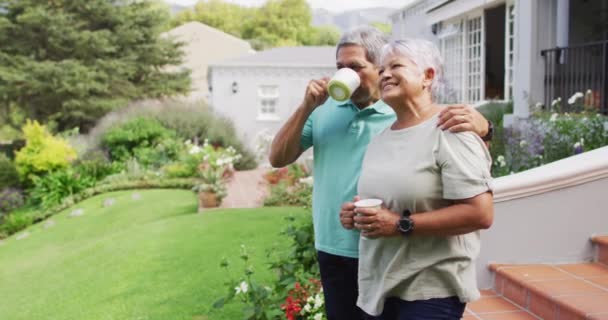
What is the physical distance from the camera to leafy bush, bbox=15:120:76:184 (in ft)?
59.6

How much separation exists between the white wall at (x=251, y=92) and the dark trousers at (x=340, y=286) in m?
22.0

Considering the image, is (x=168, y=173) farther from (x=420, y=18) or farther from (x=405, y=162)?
A: (x=405, y=162)

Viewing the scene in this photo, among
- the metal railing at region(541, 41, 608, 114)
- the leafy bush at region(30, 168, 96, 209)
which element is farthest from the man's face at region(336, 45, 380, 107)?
the leafy bush at region(30, 168, 96, 209)

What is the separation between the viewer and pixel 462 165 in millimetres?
1992

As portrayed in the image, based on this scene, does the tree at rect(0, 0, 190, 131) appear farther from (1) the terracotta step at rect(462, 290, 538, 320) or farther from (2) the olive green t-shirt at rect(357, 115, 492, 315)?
(2) the olive green t-shirt at rect(357, 115, 492, 315)

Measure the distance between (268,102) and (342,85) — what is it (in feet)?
75.3

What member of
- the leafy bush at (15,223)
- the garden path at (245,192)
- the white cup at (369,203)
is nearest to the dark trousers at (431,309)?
the white cup at (369,203)

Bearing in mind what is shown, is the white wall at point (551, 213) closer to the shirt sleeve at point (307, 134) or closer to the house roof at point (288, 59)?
the shirt sleeve at point (307, 134)

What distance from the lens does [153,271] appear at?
7453mm

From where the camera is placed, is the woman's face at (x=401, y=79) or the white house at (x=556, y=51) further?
the white house at (x=556, y=51)

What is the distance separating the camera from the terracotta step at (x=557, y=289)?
371 cm

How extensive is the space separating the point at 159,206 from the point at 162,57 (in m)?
20.4

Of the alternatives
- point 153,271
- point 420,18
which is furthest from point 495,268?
point 420,18

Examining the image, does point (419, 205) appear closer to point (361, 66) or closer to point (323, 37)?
point (361, 66)
